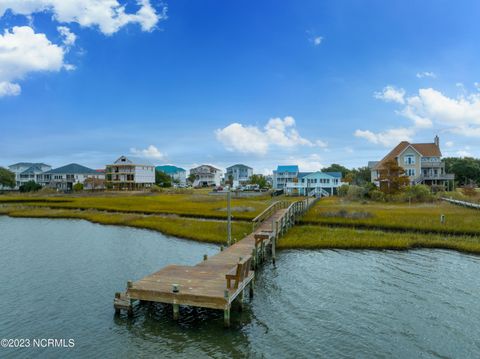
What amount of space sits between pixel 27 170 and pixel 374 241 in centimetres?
13675

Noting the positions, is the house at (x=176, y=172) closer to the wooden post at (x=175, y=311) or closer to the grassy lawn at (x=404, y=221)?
the grassy lawn at (x=404, y=221)

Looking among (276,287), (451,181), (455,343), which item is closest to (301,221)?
(276,287)

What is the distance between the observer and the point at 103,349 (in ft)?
41.6

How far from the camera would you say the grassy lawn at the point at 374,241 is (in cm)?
2825

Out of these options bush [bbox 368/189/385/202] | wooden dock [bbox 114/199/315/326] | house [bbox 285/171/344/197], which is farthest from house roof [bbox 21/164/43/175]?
wooden dock [bbox 114/199/315/326]

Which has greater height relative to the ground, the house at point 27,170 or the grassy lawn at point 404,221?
the house at point 27,170

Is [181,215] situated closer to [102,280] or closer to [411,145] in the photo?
[102,280]

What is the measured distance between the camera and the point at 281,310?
52.6 ft

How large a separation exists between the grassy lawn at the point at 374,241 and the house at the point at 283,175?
73.1 meters

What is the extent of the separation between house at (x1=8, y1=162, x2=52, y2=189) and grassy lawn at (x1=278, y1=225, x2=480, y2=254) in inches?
5004

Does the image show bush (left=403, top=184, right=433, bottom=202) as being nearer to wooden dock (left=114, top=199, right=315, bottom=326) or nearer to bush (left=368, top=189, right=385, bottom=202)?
bush (left=368, top=189, right=385, bottom=202)

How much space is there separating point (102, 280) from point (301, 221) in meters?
23.1

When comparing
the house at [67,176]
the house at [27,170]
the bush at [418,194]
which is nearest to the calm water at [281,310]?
the bush at [418,194]

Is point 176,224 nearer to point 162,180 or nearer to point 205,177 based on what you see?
point 162,180
